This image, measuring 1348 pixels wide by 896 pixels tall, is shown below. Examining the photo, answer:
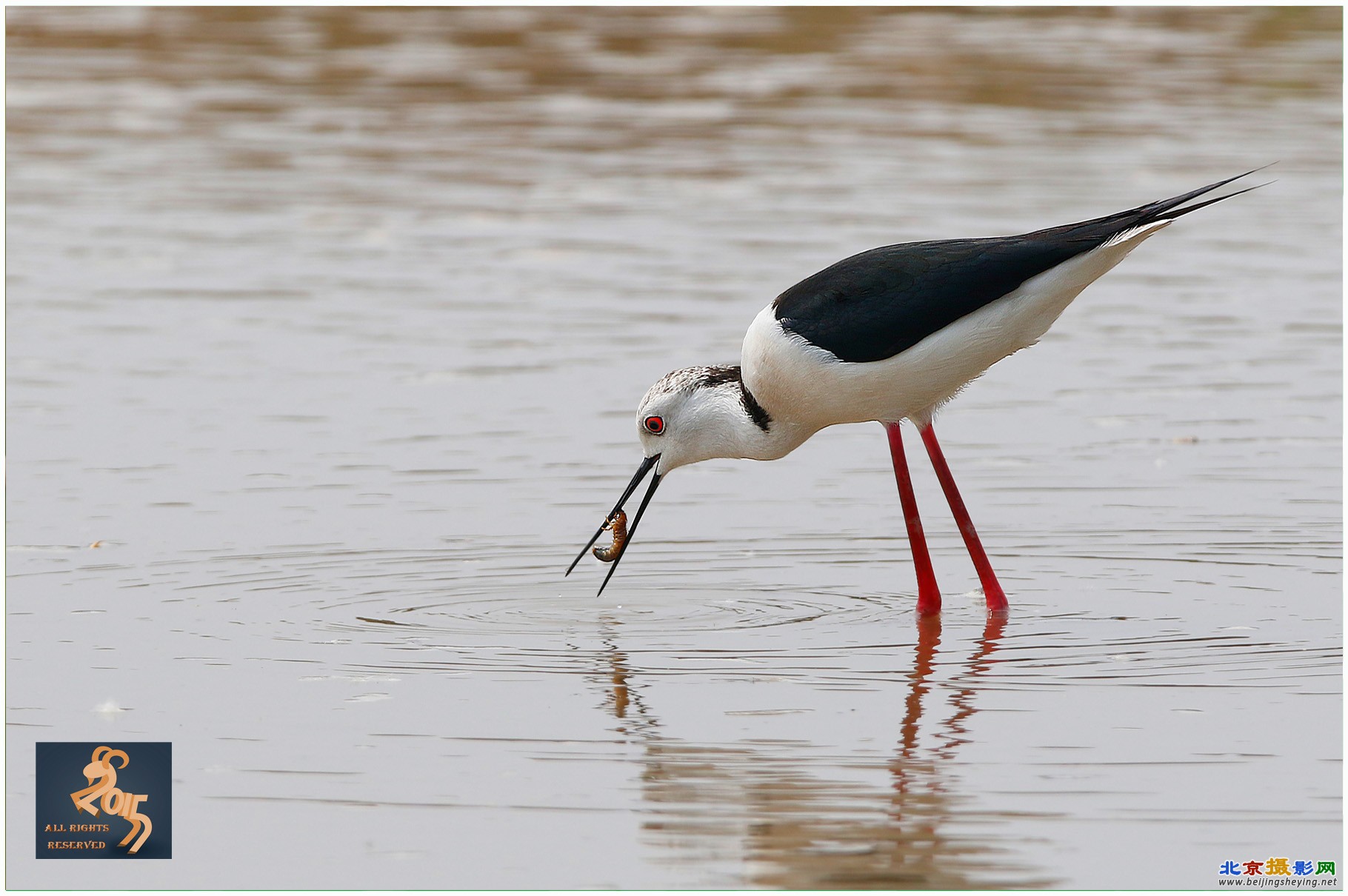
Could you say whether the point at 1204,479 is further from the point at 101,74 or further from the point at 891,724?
the point at 101,74

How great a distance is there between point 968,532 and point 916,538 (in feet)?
0.61

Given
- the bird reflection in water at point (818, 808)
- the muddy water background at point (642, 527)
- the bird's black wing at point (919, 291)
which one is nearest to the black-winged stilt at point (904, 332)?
the bird's black wing at point (919, 291)

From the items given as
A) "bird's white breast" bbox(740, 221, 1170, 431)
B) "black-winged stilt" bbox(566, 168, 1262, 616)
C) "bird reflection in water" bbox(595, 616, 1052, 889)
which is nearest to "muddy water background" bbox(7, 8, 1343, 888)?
"bird reflection in water" bbox(595, 616, 1052, 889)

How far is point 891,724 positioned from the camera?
594cm

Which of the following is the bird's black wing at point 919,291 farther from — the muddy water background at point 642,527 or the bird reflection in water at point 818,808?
the bird reflection in water at point 818,808

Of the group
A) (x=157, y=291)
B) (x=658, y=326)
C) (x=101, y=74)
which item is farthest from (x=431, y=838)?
(x=101, y=74)

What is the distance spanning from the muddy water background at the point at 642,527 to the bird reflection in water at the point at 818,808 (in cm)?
2

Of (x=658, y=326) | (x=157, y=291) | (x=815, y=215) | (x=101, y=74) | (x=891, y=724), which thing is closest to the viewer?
(x=891, y=724)

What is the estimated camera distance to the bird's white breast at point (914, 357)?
7180 millimetres

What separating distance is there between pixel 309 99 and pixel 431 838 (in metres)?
16.8

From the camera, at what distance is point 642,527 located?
8383 millimetres

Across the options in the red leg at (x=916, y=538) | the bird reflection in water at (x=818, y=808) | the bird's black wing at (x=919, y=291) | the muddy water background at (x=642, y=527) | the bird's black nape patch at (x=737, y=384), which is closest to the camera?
the bird reflection in water at (x=818, y=808)

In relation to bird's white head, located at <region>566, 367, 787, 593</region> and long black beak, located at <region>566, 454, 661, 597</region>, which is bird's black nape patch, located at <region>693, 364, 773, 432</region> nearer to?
bird's white head, located at <region>566, 367, 787, 593</region>

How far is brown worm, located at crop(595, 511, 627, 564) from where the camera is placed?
7.54 meters
